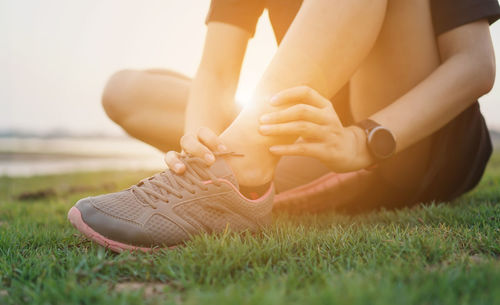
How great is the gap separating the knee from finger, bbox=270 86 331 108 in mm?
1418

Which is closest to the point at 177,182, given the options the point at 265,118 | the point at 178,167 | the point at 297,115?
the point at 178,167

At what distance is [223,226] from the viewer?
1.53 metres

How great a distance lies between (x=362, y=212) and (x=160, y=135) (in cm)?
147

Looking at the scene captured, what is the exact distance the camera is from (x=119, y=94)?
2561mm

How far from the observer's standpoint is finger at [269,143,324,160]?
154 centimetres

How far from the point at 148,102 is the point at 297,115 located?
142 centimetres

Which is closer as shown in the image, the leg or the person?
the person

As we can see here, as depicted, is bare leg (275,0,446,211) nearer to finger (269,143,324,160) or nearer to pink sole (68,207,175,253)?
finger (269,143,324,160)

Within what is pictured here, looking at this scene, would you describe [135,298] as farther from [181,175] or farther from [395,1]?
[395,1]

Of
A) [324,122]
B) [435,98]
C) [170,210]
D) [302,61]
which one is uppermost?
[302,61]

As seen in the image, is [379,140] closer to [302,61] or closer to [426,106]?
[426,106]

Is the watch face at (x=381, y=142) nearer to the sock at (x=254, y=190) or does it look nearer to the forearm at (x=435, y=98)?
the forearm at (x=435, y=98)

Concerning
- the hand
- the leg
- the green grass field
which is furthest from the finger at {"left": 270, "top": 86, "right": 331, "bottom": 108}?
the leg


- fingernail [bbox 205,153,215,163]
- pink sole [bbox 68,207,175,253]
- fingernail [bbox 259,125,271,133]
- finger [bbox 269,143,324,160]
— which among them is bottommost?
pink sole [bbox 68,207,175,253]
